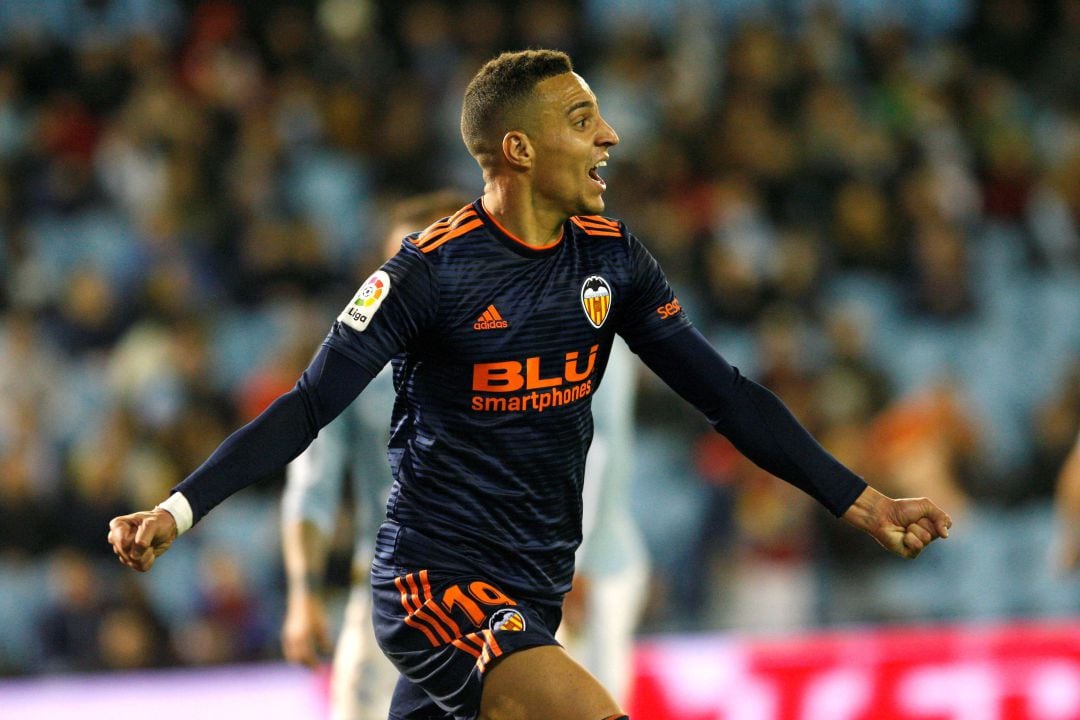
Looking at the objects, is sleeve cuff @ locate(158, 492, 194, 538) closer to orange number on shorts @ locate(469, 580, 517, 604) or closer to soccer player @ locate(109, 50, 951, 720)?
soccer player @ locate(109, 50, 951, 720)

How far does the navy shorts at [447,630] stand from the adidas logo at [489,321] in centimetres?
55

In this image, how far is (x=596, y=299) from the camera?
11.9 feet

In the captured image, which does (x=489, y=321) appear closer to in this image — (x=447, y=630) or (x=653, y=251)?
(x=447, y=630)

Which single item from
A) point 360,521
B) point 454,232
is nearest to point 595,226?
point 454,232

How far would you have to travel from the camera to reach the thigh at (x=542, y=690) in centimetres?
325

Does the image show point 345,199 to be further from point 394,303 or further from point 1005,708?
point 394,303

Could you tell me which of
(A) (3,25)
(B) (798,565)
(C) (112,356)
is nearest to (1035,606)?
(B) (798,565)

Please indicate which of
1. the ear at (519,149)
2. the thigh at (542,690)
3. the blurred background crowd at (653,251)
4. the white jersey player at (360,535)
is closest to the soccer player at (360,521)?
the white jersey player at (360,535)

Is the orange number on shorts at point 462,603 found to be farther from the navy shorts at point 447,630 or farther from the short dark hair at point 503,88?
the short dark hair at point 503,88

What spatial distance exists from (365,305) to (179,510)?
0.59 meters

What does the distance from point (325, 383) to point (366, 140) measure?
24.2ft

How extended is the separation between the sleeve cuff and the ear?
1.05 m

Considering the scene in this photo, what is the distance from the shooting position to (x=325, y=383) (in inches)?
135

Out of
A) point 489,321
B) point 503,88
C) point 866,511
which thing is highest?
point 503,88
